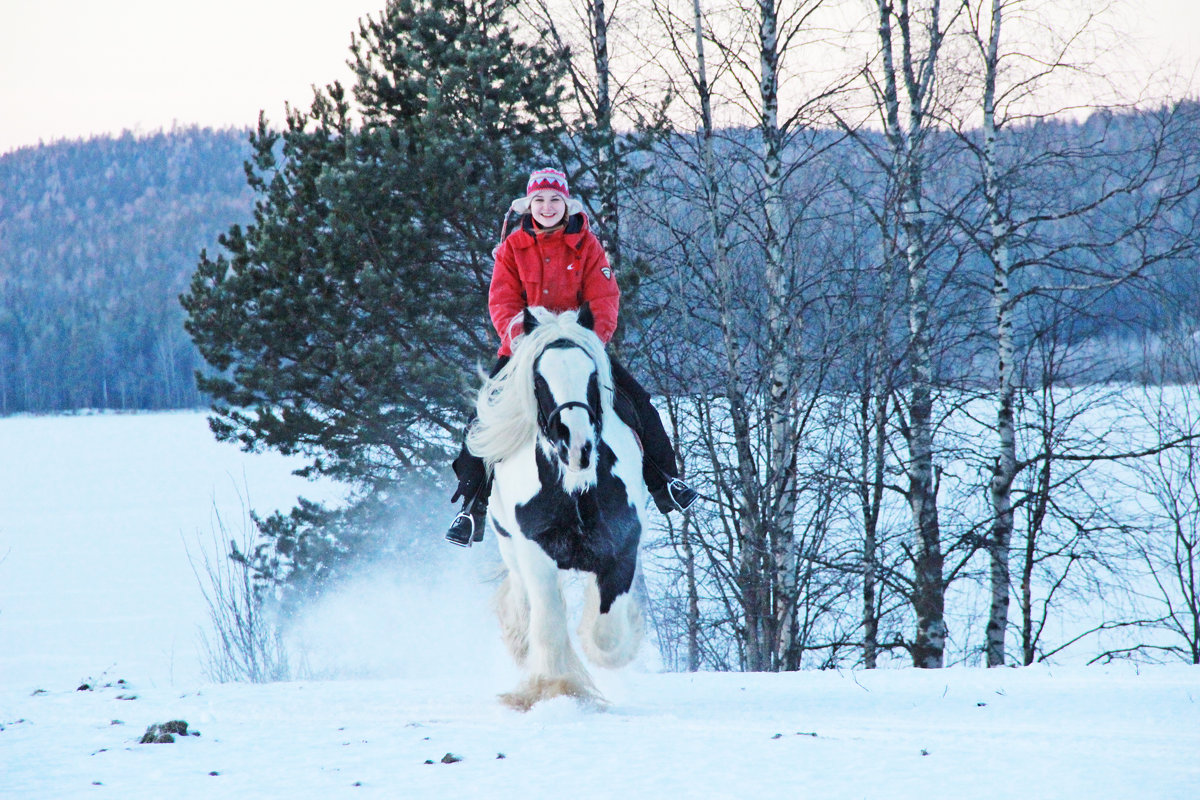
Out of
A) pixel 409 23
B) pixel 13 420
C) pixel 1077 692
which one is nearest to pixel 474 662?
pixel 409 23

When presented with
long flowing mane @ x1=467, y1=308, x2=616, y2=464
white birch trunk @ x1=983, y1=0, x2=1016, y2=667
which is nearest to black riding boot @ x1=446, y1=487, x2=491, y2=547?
long flowing mane @ x1=467, y1=308, x2=616, y2=464

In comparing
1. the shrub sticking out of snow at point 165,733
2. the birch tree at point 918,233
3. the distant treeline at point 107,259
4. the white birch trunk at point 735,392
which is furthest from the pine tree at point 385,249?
the distant treeline at point 107,259

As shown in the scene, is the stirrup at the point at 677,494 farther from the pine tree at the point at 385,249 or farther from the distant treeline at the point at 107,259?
the distant treeline at the point at 107,259

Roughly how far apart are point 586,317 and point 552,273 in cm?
69

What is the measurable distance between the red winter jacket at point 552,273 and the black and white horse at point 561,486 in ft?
2.04

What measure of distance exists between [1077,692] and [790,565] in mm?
6701

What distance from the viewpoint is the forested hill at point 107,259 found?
70.4m

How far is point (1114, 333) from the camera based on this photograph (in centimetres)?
1449

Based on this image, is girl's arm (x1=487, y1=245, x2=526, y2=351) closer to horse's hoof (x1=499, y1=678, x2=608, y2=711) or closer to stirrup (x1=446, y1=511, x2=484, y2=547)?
stirrup (x1=446, y1=511, x2=484, y2=547)

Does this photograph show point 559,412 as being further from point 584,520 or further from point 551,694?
point 551,694

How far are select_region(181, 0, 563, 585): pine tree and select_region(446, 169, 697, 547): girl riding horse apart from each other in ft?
23.1

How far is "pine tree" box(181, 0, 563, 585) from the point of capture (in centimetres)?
1287

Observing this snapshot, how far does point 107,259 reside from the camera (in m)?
82.2

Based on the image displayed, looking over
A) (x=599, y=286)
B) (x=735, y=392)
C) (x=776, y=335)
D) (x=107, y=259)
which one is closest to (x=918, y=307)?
(x=776, y=335)
